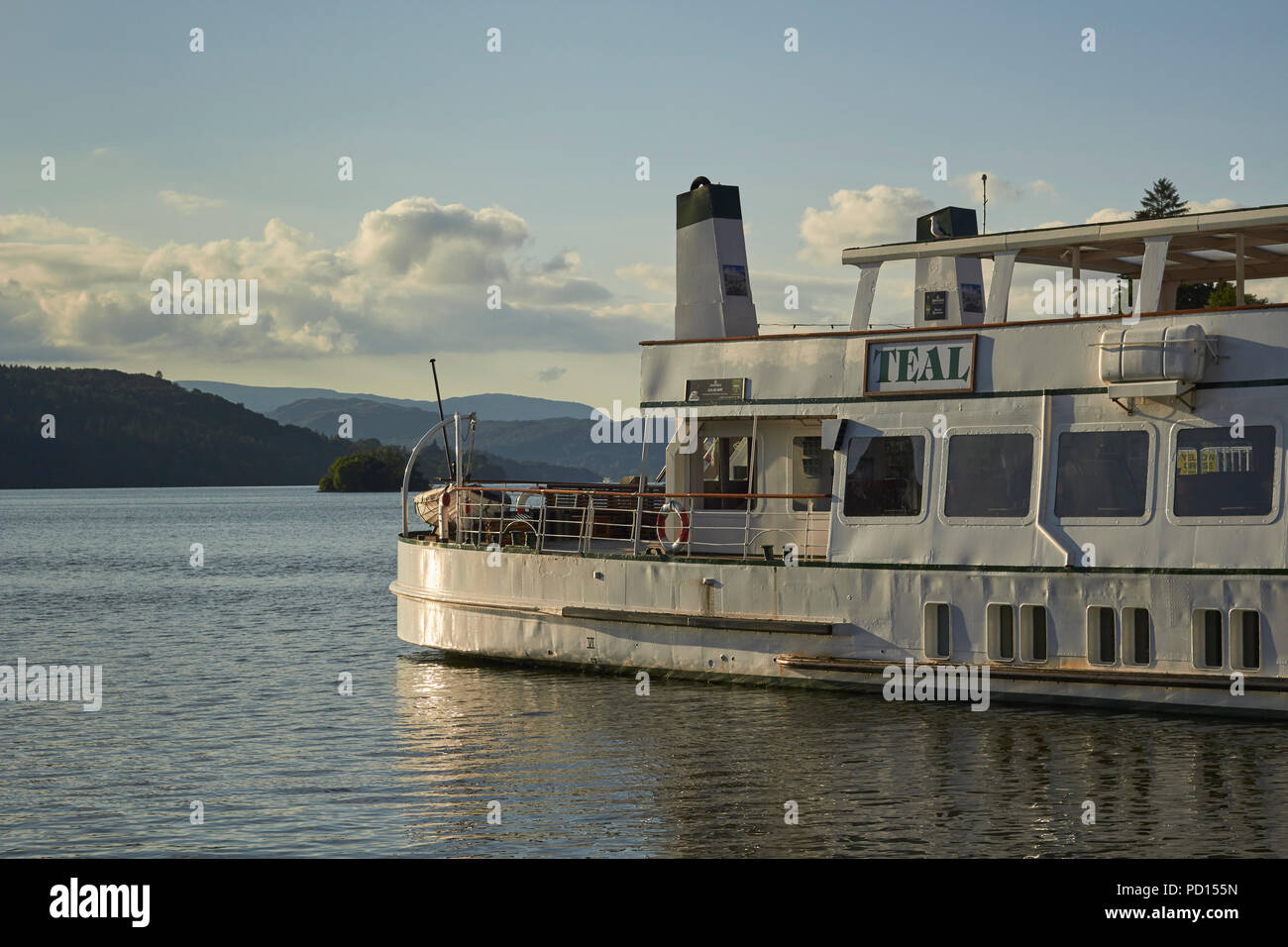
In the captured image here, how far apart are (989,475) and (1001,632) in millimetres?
1822

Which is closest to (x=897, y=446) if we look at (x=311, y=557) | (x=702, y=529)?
(x=702, y=529)

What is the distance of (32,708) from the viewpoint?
19.7 meters

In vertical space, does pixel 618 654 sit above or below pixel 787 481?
below

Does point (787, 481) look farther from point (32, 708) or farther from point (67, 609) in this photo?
point (67, 609)

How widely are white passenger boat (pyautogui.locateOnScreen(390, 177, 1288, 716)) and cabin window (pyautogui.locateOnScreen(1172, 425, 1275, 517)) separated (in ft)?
0.07

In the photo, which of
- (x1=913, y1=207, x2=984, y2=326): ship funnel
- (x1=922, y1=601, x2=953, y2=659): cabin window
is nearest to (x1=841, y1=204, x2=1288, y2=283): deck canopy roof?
(x1=913, y1=207, x2=984, y2=326): ship funnel

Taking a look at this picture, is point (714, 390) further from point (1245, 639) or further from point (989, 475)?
point (1245, 639)

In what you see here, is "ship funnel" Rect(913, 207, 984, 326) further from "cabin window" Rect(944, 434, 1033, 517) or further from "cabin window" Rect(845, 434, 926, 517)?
"cabin window" Rect(944, 434, 1033, 517)

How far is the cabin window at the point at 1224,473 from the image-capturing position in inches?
592

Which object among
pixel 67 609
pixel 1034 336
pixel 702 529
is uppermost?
pixel 1034 336

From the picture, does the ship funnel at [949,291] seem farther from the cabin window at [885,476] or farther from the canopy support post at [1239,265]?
the canopy support post at [1239,265]
